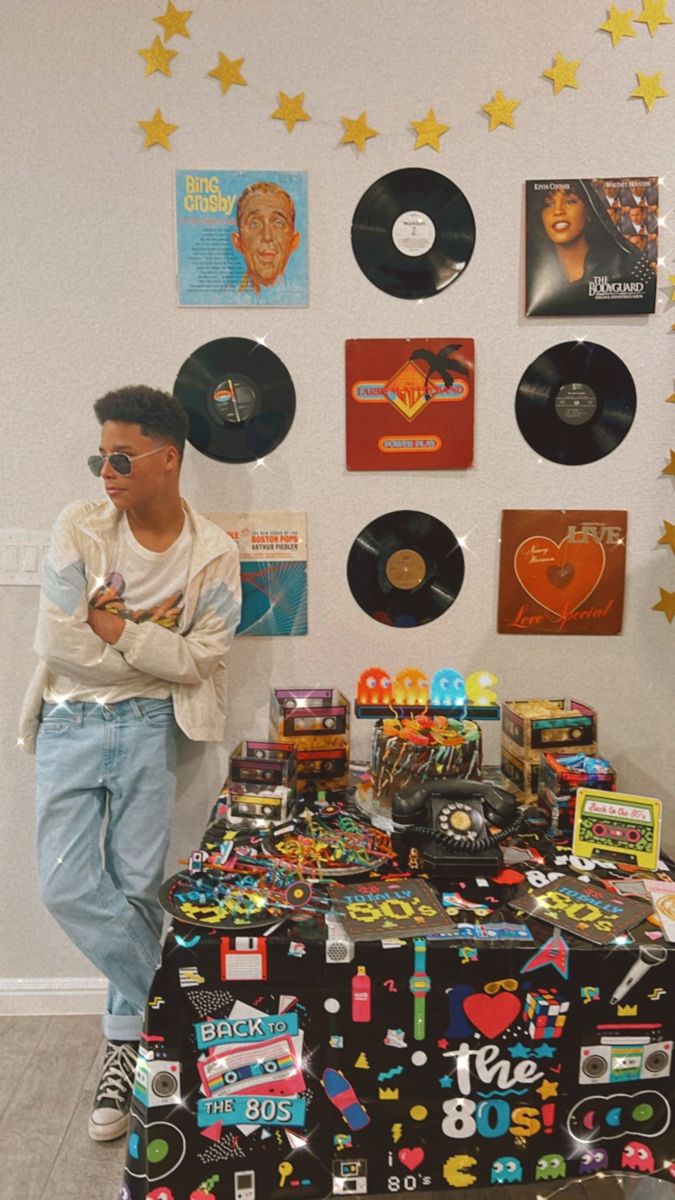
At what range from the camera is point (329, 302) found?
6.36 ft

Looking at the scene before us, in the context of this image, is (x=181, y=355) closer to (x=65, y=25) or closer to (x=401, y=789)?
(x=65, y=25)

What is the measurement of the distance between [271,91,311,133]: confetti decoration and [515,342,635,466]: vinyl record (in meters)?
0.81

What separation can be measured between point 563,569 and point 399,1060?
1.23 meters

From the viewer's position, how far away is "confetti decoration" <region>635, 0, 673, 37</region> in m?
1.85

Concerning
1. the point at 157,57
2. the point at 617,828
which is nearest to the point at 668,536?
the point at 617,828

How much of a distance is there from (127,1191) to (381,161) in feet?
6.86

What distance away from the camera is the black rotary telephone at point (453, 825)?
1.36 metres

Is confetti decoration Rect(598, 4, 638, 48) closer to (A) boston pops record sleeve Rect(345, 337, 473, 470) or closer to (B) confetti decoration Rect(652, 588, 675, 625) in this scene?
(A) boston pops record sleeve Rect(345, 337, 473, 470)

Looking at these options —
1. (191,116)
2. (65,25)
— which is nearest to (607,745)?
(191,116)

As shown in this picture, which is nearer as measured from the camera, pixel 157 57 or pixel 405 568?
pixel 157 57

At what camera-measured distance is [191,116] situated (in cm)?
189

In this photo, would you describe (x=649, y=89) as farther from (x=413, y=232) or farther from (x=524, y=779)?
(x=524, y=779)

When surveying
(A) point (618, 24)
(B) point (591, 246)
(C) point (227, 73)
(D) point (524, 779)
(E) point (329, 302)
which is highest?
(A) point (618, 24)

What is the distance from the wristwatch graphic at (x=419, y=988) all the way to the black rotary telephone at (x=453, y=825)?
0.76ft
